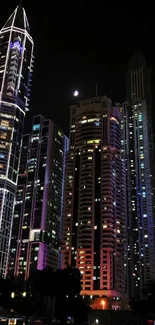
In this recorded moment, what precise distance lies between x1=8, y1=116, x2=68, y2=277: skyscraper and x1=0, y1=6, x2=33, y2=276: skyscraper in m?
24.1

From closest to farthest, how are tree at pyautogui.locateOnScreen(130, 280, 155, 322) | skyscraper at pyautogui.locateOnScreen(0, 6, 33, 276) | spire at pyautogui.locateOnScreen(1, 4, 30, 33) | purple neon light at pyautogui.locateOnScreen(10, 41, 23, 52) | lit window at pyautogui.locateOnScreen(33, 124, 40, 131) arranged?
tree at pyautogui.locateOnScreen(130, 280, 155, 322), skyscraper at pyautogui.locateOnScreen(0, 6, 33, 276), purple neon light at pyautogui.locateOnScreen(10, 41, 23, 52), spire at pyautogui.locateOnScreen(1, 4, 30, 33), lit window at pyautogui.locateOnScreen(33, 124, 40, 131)

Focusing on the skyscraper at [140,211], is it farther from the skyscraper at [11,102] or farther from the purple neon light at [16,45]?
the purple neon light at [16,45]

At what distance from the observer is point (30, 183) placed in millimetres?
173750

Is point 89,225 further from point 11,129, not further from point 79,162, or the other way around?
point 11,129

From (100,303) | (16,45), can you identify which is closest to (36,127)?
(16,45)

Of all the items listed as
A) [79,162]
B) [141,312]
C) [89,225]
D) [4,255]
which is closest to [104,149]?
[79,162]

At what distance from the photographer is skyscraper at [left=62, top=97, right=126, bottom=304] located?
136125 mm

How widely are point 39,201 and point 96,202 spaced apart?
102 ft

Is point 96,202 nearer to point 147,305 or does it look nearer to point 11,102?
point 11,102

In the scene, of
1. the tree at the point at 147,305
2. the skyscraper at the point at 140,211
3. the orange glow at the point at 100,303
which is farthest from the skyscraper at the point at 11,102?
the skyscraper at the point at 140,211

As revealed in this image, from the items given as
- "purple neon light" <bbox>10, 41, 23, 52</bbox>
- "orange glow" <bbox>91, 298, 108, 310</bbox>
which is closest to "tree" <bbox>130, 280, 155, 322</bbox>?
"orange glow" <bbox>91, 298, 108, 310</bbox>

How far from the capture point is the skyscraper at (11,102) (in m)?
137

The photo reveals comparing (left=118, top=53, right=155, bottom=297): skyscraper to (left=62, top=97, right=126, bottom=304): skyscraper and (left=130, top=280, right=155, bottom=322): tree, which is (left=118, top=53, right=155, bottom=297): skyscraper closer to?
(left=62, top=97, right=126, bottom=304): skyscraper

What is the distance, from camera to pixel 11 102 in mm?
145625
